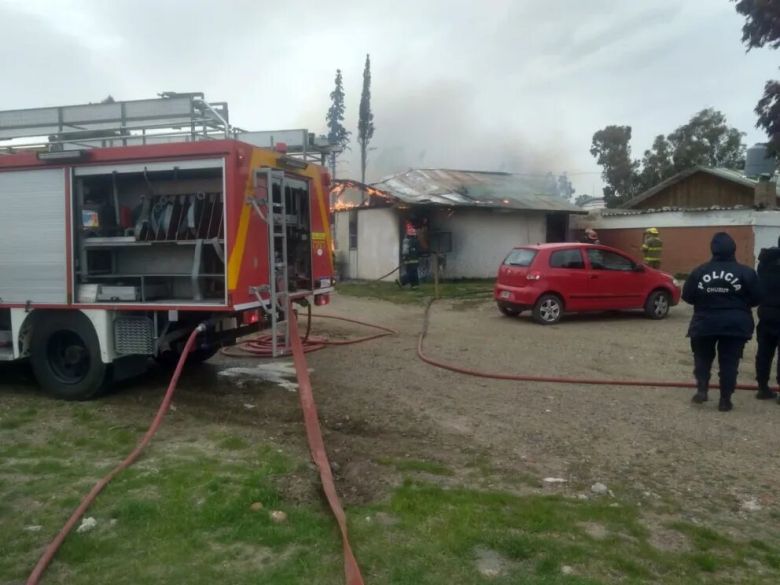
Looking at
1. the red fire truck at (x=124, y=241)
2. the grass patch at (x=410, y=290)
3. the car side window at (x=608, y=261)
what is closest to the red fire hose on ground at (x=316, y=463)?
the red fire truck at (x=124, y=241)

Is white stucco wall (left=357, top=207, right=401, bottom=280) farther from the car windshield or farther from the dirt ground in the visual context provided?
the dirt ground

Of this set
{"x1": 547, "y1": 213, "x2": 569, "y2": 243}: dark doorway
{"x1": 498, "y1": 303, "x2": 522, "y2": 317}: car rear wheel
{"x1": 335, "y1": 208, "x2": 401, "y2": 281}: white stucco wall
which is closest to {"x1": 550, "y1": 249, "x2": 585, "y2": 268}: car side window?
{"x1": 498, "y1": 303, "x2": 522, "y2": 317}: car rear wheel

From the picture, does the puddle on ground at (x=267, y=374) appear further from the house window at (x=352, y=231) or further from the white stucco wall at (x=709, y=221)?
the white stucco wall at (x=709, y=221)

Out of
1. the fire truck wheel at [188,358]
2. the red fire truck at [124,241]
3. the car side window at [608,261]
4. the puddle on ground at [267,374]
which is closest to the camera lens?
the red fire truck at [124,241]

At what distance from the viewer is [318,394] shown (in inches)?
301

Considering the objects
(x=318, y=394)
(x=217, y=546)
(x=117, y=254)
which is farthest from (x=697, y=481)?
(x=117, y=254)

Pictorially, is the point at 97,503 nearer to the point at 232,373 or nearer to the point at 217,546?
the point at 217,546

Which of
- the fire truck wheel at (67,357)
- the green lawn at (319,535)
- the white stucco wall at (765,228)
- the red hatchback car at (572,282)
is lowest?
the green lawn at (319,535)

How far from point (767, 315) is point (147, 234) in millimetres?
6569

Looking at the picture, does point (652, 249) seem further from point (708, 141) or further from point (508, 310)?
point (708, 141)

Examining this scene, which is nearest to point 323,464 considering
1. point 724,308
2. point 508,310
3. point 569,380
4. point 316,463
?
point 316,463

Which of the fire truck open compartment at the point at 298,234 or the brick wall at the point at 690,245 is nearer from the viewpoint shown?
the fire truck open compartment at the point at 298,234

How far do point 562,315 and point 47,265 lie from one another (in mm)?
9255

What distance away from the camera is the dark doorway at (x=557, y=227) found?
1011 inches
